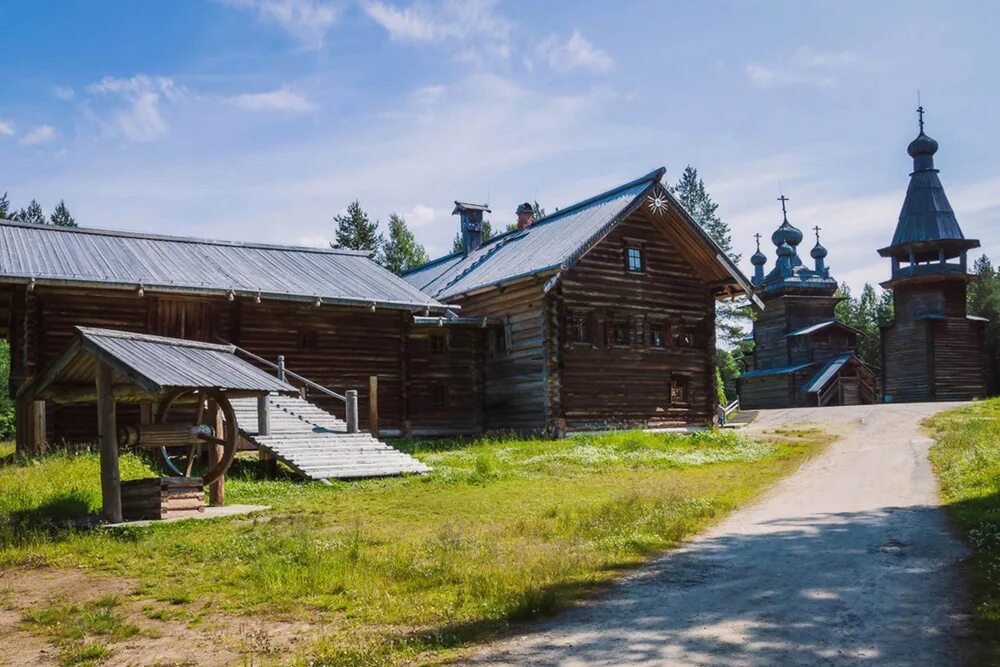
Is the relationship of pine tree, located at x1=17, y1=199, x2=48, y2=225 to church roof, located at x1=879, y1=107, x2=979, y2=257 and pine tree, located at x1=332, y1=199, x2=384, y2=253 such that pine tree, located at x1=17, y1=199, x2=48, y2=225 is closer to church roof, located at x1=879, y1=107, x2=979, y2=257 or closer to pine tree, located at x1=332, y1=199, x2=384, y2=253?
pine tree, located at x1=332, y1=199, x2=384, y2=253

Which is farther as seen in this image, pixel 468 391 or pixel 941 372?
pixel 941 372

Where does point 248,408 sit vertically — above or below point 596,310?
below

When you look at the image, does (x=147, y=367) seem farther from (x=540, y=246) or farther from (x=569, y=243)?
(x=540, y=246)

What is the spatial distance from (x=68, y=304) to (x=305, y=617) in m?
17.7

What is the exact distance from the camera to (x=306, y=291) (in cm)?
2570

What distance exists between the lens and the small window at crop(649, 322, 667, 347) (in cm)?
3158

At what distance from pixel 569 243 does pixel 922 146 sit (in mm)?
31535

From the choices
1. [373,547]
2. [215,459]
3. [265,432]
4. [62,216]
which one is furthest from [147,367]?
[62,216]

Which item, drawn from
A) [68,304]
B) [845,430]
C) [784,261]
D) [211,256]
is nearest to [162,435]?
[68,304]

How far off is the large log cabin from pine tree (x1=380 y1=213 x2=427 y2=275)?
32.7 metres

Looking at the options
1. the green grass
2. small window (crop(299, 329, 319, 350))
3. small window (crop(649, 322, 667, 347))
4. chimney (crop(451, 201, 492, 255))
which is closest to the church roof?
the green grass

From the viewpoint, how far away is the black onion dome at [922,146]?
5022 centimetres

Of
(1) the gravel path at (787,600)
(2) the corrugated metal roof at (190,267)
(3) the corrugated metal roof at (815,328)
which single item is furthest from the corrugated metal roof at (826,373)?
(1) the gravel path at (787,600)

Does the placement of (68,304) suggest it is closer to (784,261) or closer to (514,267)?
(514,267)
